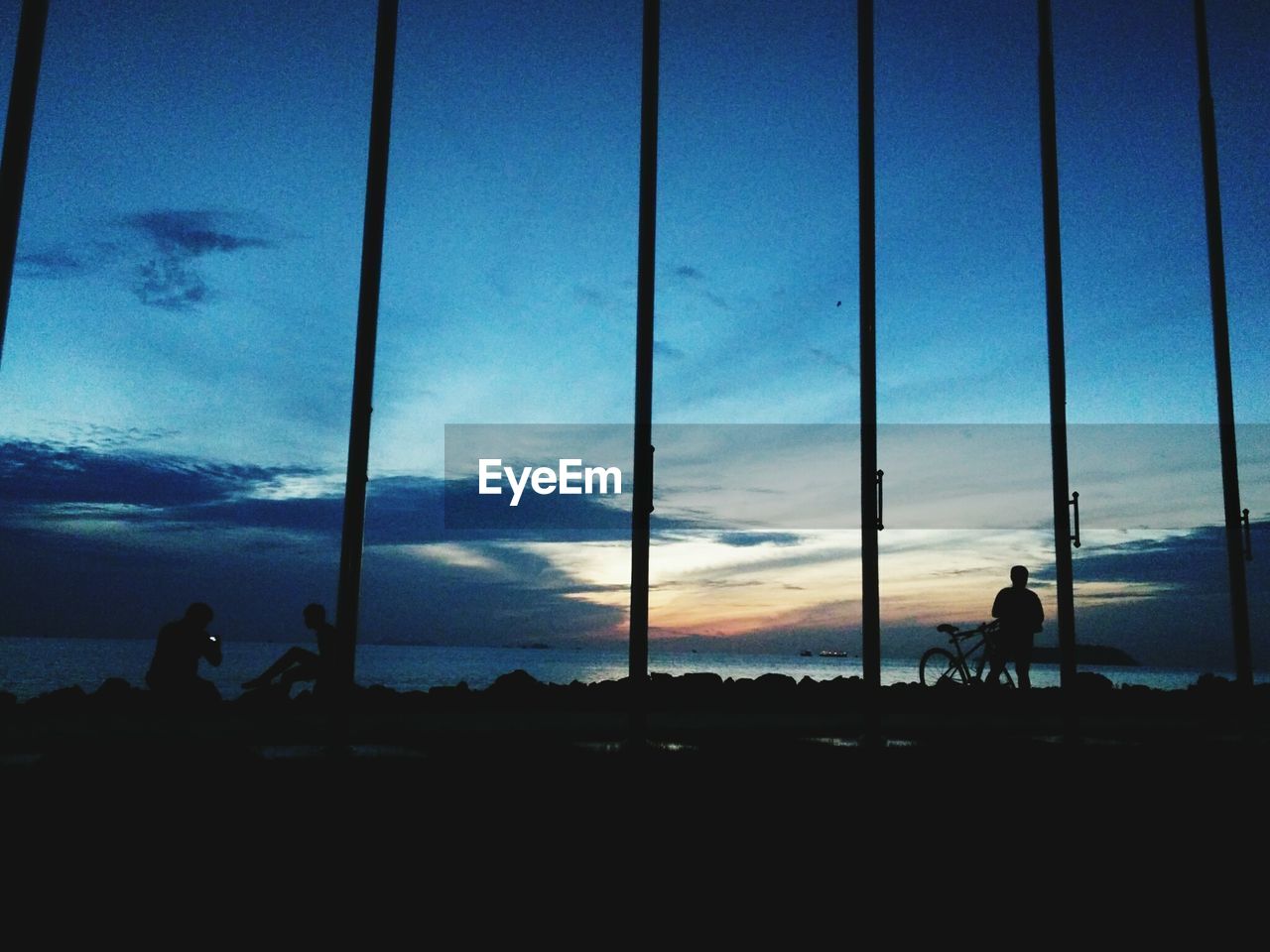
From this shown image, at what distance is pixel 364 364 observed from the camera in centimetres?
558

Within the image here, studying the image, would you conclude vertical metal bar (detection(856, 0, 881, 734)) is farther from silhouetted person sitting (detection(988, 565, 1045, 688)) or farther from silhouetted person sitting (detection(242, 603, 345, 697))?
silhouetted person sitting (detection(988, 565, 1045, 688))

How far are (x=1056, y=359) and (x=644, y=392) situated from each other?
3.38 meters

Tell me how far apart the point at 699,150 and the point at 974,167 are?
9.16 ft

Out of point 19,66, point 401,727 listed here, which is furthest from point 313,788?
point 19,66

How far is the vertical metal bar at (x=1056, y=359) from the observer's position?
7039 millimetres

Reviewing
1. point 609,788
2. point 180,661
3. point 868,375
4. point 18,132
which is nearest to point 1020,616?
point 868,375

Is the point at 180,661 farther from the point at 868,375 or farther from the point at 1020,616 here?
the point at 1020,616

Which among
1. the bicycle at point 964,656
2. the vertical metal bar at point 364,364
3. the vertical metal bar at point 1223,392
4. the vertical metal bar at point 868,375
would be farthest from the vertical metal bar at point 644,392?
the bicycle at point 964,656

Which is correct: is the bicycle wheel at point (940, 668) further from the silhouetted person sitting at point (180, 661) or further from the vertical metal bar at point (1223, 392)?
the silhouetted person sitting at point (180, 661)

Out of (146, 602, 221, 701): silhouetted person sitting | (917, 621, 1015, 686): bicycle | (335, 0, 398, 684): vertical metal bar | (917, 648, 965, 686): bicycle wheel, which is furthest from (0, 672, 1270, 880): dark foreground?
(917, 648, 965, 686): bicycle wheel

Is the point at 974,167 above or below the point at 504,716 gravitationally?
above

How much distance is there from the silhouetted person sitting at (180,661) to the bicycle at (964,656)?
28.7ft

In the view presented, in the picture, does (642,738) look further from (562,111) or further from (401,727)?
(562,111)

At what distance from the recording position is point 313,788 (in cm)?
433
